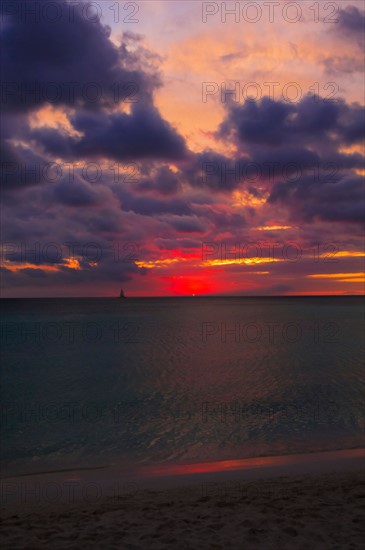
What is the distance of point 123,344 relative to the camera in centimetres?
6456

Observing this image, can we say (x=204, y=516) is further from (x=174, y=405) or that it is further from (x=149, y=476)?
(x=174, y=405)

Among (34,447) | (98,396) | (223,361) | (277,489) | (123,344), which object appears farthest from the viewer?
(123,344)

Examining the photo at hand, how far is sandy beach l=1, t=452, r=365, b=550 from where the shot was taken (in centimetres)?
924

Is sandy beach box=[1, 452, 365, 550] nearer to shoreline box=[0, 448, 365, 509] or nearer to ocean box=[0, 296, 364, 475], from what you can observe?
shoreline box=[0, 448, 365, 509]

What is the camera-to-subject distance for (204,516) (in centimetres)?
1073

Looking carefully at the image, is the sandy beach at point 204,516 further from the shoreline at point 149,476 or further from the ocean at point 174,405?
the ocean at point 174,405

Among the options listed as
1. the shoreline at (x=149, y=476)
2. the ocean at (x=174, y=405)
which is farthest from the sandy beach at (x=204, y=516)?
the ocean at (x=174, y=405)

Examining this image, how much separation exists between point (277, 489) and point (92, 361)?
1491 inches

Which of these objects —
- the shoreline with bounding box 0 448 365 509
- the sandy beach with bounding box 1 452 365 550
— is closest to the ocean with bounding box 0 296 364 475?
the shoreline with bounding box 0 448 365 509

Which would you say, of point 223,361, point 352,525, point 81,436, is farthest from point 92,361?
point 352,525

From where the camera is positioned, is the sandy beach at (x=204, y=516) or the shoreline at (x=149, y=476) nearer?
the sandy beach at (x=204, y=516)

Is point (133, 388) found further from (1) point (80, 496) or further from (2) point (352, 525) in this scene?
(2) point (352, 525)

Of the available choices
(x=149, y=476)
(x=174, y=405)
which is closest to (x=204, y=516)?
(x=149, y=476)

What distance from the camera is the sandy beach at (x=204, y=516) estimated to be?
30.3ft
